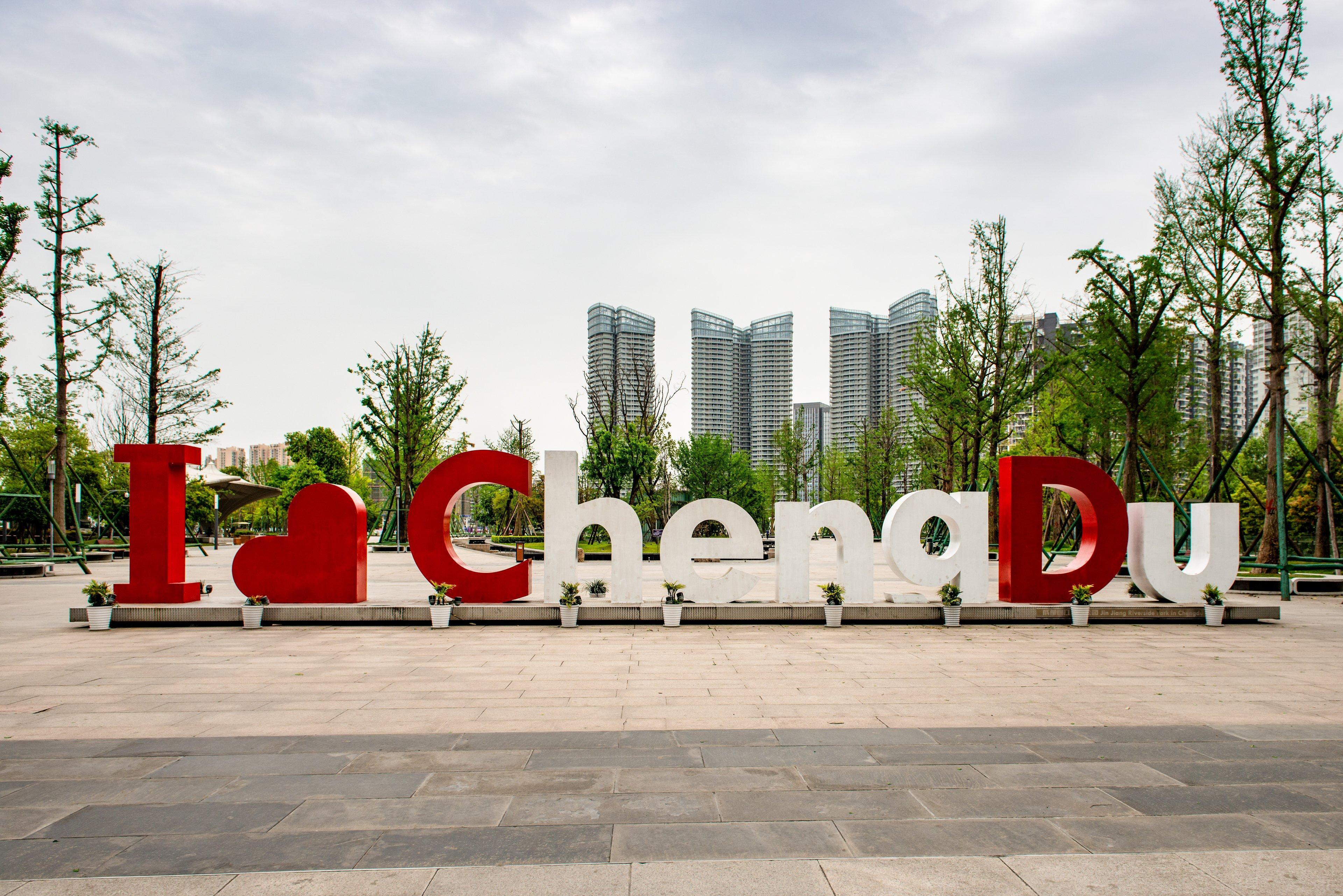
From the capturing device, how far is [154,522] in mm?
13586

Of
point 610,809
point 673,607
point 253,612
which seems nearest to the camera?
point 610,809

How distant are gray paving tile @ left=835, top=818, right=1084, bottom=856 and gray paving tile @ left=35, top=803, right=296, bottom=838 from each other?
389cm

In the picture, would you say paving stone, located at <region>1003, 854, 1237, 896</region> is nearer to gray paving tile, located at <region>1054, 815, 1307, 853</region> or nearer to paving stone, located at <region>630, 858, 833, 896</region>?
gray paving tile, located at <region>1054, 815, 1307, 853</region>

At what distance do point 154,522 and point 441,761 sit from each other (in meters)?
10.6

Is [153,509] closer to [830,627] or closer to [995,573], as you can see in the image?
[830,627]

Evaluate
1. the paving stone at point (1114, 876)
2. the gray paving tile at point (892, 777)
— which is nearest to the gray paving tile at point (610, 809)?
the gray paving tile at point (892, 777)

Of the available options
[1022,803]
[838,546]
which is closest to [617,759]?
[1022,803]

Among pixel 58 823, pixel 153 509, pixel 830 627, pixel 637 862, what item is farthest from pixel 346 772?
pixel 153 509

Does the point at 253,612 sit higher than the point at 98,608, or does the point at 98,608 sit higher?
the point at 98,608

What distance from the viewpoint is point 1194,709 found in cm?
792

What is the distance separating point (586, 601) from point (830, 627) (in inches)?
177

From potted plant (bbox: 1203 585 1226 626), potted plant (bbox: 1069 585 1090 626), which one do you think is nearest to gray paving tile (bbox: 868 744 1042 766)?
potted plant (bbox: 1069 585 1090 626)

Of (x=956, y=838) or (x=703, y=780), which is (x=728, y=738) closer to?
(x=703, y=780)

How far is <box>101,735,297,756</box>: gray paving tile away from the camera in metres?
6.42
